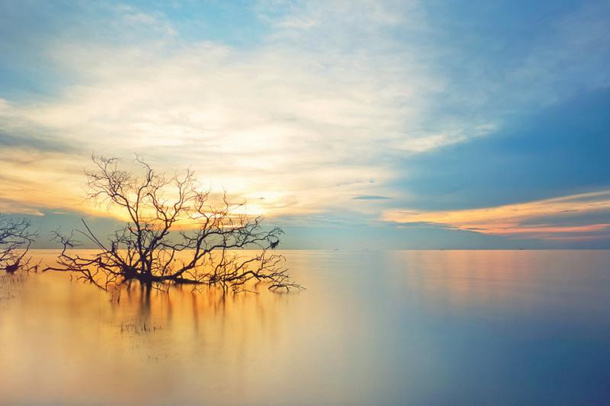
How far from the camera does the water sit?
306 inches

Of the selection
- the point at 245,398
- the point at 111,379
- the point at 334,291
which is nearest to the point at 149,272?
the point at 334,291

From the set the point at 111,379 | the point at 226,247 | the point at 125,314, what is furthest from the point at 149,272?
the point at 111,379

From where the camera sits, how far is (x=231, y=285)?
912 inches

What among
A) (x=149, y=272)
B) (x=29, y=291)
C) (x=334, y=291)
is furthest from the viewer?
(x=334, y=291)

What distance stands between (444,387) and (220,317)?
8.36 meters

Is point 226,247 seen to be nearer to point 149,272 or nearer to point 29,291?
point 149,272

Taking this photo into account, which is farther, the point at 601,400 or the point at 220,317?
the point at 220,317

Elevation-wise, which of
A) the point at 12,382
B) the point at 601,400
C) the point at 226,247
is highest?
the point at 226,247

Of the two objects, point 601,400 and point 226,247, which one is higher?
point 226,247

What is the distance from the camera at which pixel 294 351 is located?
420 inches

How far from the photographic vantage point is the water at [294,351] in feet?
25.5

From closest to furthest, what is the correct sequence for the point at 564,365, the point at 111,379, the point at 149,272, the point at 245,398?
the point at 245,398, the point at 111,379, the point at 564,365, the point at 149,272

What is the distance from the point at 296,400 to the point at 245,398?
0.85m

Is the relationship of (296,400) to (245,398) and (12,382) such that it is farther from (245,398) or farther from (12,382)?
(12,382)
